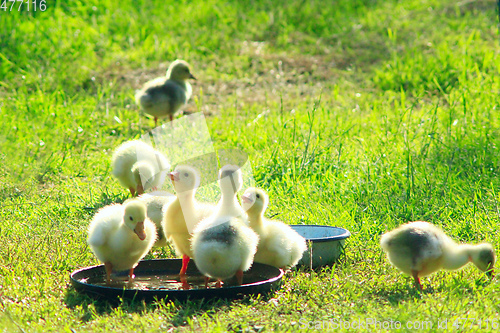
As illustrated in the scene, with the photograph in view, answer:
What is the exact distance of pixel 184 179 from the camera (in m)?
4.38

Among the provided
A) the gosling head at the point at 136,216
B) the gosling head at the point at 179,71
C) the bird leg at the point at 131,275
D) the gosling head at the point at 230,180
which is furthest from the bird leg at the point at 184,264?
the gosling head at the point at 179,71

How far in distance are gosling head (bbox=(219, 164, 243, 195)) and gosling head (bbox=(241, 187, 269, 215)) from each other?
0.10 meters

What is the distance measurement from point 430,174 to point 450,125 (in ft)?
3.13

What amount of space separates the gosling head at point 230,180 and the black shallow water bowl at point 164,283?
576mm

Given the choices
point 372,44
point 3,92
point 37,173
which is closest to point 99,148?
point 37,173

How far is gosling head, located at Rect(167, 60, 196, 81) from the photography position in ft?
28.4

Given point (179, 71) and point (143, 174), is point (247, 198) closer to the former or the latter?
point (143, 174)

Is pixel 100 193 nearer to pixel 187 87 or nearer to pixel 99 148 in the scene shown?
pixel 99 148

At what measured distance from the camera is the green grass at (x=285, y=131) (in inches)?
148

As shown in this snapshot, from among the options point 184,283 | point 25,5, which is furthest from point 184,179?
point 25,5

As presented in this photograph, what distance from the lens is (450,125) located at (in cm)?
679

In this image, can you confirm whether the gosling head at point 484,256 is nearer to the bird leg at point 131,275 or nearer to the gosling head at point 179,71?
the bird leg at point 131,275

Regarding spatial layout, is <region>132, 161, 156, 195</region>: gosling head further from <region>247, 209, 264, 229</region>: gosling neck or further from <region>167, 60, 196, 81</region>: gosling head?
<region>167, 60, 196, 81</region>: gosling head

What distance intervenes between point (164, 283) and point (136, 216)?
24.2 inches
